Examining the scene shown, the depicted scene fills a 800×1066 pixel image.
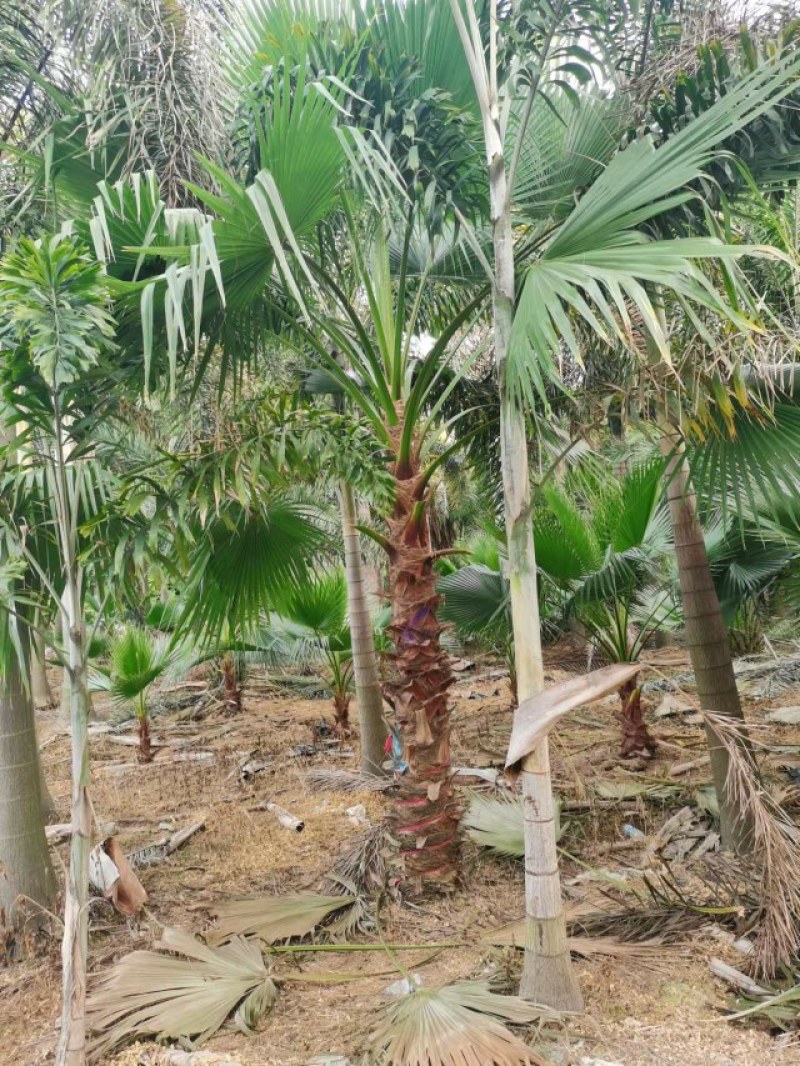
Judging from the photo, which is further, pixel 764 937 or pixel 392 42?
pixel 392 42

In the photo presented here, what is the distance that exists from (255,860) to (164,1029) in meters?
2.35

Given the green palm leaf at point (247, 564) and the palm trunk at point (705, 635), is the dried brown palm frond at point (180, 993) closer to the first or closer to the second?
the green palm leaf at point (247, 564)

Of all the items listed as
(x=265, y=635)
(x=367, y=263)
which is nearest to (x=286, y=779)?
(x=265, y=635)

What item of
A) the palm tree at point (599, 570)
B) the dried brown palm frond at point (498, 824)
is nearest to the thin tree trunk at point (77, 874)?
the dried brown palm frond at point (498, 824)

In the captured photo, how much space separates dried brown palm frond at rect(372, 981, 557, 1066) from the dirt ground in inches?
6.6

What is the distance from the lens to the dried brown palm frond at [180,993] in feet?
10.0

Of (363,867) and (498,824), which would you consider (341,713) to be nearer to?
(498,824)

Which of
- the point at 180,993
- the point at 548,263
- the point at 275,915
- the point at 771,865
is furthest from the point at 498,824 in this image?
the point at 548,263

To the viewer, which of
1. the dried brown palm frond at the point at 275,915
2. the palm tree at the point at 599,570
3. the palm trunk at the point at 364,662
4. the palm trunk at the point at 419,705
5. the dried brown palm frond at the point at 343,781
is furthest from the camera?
the palm trunk at the point at 364,662

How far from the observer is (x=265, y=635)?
878 centimetres

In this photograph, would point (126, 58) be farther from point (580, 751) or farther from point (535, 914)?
point (580, 751)

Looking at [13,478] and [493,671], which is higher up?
[13,478]

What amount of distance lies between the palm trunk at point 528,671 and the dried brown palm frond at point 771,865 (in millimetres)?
640

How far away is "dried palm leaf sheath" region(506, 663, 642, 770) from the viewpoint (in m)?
2.90
